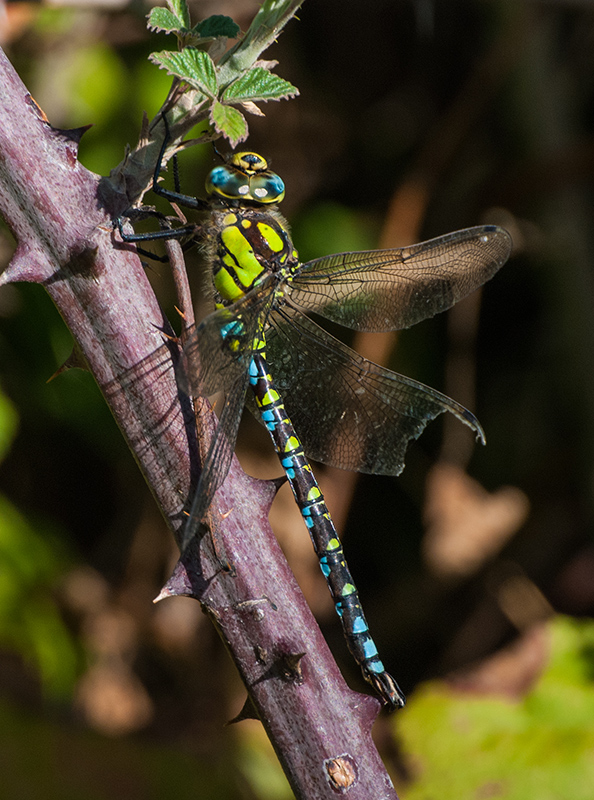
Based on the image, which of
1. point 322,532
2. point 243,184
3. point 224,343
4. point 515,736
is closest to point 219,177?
point 243,184

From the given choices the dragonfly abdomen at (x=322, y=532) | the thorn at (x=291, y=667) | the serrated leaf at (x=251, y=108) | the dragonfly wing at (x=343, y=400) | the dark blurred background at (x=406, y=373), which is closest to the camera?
the thorn at (x=291, y=667)

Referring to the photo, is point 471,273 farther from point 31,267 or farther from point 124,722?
point 124,722

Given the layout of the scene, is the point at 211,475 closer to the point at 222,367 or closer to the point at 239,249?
the point at 222,367

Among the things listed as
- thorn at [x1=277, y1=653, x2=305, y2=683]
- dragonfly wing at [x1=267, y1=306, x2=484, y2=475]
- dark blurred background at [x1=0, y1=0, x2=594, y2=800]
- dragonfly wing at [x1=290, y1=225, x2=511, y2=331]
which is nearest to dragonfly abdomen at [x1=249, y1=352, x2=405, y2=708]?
dragonfly wing at [x1=267, y1=306, x2=484, y2=475]

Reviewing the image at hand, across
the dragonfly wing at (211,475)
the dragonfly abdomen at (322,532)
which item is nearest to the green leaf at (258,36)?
the dragonfly wing at (211,475)

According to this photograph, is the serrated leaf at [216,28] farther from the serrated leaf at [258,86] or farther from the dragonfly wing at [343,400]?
the dragonfly wing at [343,400]

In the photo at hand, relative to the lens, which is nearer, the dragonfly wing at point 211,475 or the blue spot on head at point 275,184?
the dragonfly wing at point 211,475

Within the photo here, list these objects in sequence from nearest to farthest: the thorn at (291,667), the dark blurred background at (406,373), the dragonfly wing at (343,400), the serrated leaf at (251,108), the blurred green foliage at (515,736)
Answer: the thorn at (291,667) → the serrated leaf at (251,108) → the dragonfly wing at (343,400) → the blurred green foliage at (515,736) → the dark blurred background at (406,373)

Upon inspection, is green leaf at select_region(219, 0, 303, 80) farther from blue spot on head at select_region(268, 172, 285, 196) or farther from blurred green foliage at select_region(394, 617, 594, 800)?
blurred green foliage at select_region(394, 617, 594, 800)
